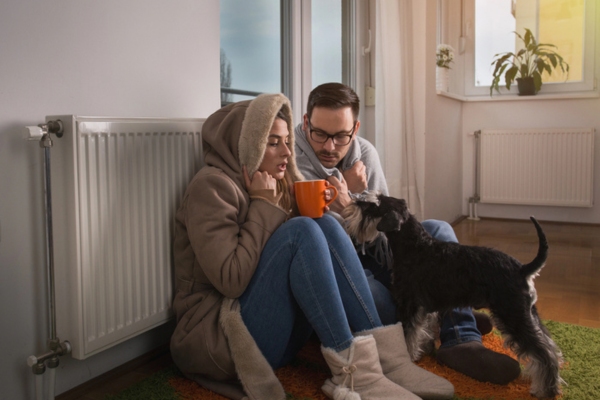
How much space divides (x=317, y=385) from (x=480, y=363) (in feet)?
1.63

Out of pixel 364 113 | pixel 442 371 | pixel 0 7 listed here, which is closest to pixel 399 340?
pixel 442 371

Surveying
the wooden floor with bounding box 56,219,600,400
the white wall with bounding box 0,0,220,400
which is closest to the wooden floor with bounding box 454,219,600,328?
the wooden floor with bounding box 56,219,600,400

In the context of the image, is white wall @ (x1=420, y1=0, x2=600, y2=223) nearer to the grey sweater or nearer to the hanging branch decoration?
the hanging branch decoration

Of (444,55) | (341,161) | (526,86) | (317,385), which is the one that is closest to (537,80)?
(526,86)

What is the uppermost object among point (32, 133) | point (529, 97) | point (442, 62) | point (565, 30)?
point (565, 30)

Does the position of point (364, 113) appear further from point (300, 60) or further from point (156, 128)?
point (156, 128)

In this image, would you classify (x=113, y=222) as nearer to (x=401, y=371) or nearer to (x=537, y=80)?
(x=401, y=371)

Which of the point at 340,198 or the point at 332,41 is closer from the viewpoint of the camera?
the point at 340,198

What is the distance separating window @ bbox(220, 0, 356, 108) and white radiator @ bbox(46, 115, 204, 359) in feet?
2.78

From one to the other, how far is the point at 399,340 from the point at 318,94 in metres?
0.86

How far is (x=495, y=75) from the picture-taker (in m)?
5.02

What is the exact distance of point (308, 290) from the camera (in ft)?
4.93

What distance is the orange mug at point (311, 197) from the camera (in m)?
1.63

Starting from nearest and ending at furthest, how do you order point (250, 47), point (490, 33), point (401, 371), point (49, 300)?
point (49, 300)
point (401, 371)
point (250, 47)
point (490, 33)
